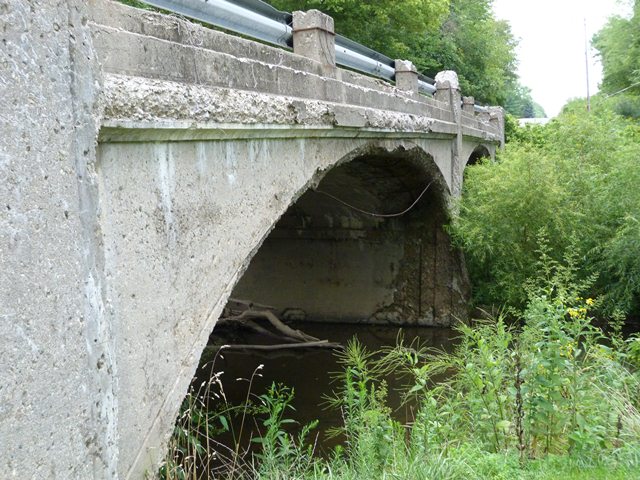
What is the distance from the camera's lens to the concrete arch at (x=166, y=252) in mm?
3047

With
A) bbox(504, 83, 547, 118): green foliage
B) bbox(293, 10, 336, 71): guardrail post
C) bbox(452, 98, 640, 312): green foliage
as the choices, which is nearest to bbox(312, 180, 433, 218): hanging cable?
bbox(452, 98, 640, 312): green foliage

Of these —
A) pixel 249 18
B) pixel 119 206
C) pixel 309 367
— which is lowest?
pixel 309 367

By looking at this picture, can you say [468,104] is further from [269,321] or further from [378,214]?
[269,321]

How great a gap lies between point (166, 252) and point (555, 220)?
8.07 metres

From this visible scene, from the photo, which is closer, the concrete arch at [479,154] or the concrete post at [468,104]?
the concrete post at [468,104]

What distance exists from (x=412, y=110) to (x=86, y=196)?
21.7 feet

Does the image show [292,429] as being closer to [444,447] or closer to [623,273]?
[444,447]

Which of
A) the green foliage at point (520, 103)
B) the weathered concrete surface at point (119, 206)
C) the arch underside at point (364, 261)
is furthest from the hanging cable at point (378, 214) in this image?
the green foliage at point (520, 103)

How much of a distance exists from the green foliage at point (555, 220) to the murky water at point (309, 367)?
1.67 m

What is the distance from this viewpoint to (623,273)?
967 cm

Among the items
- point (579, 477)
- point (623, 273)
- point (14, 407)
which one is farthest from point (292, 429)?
point (14, 407)

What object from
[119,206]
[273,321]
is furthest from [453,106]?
[119,206]

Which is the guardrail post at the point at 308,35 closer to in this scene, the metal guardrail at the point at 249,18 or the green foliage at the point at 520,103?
the metal guardrail at the point at 249,18

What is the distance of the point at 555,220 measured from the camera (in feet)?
33.8
